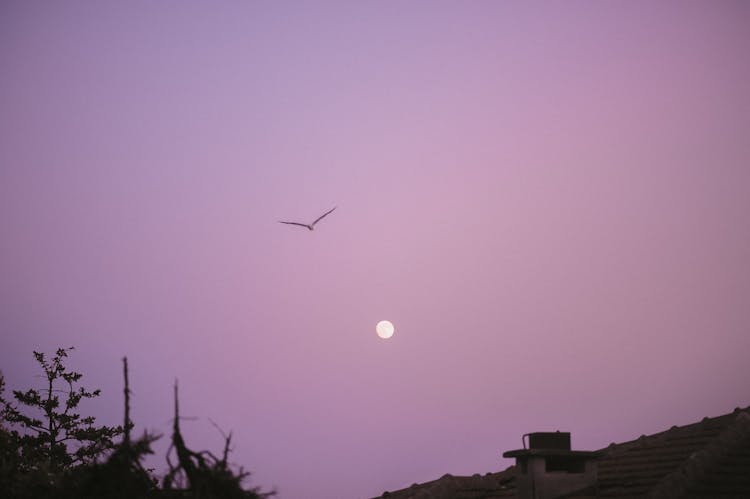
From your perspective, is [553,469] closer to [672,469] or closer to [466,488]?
[672,469]

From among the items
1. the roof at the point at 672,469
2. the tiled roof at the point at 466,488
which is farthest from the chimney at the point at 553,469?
the tiled roof at the point at 466,488

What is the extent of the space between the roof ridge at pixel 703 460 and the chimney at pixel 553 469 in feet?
7.34

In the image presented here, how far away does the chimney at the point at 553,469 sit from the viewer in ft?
63.4

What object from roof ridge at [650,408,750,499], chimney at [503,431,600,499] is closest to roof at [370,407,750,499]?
roof ridge at [650,408,750,499]

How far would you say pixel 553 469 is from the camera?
19.9 metres

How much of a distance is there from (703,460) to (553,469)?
387 centimetres

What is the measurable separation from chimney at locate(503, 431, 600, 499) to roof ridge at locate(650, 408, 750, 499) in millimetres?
2238

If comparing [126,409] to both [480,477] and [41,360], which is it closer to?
[480,477]

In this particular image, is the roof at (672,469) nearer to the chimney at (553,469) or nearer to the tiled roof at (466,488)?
the tiled roof at (466,488)

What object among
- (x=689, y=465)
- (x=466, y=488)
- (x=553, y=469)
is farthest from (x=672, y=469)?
(x=466, y=488)

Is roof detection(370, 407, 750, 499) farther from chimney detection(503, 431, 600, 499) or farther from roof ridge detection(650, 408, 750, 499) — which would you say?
chimney detection(503, 431, 600, 499)

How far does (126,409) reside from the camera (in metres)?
8.69

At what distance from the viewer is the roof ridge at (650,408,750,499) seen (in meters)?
17.3

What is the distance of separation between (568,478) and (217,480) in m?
13.6
